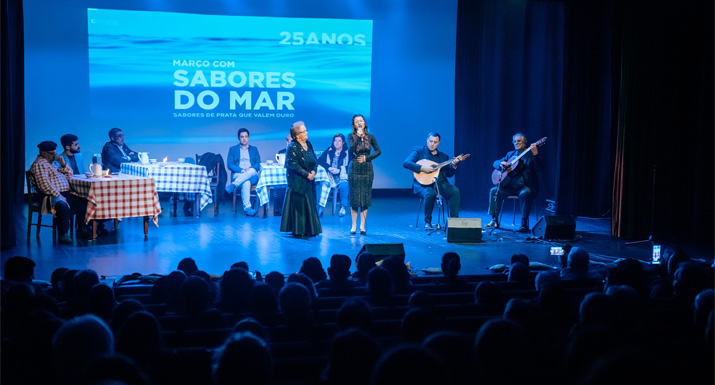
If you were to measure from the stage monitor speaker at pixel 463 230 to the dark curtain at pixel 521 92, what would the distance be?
2.53 metres

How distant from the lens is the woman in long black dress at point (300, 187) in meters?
7.97

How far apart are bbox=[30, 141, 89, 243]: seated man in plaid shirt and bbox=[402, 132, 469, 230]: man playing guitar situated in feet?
13.3

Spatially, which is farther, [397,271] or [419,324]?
[397,271]

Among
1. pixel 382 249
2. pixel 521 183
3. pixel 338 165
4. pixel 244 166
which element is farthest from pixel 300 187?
pixel 521 183

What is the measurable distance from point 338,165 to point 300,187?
7.02 ft

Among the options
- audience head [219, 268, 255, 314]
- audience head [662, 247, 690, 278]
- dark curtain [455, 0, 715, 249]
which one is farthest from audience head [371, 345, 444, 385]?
dark curtain [455, 0, 715, 249]

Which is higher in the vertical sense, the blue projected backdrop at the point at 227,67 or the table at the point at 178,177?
the blue projected backdrop at the point at 227,67

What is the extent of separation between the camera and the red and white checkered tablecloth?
749cm

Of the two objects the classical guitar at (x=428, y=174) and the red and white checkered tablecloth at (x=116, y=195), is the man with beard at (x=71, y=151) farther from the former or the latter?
the classical guitar at (x=428, y=174)

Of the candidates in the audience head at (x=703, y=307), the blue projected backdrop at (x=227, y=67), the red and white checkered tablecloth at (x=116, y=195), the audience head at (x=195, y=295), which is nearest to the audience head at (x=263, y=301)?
the audience head at (x=195, y=295)

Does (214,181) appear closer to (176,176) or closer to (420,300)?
(176,176)

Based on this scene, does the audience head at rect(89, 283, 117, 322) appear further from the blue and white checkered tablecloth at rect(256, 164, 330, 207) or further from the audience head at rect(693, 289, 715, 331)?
the blue and white checkered tablecloth at rect(256, 164, 330, 207)

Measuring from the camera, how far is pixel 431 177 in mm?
8953

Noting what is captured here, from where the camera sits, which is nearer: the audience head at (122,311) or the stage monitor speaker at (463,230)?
the audience head at (122,311)
